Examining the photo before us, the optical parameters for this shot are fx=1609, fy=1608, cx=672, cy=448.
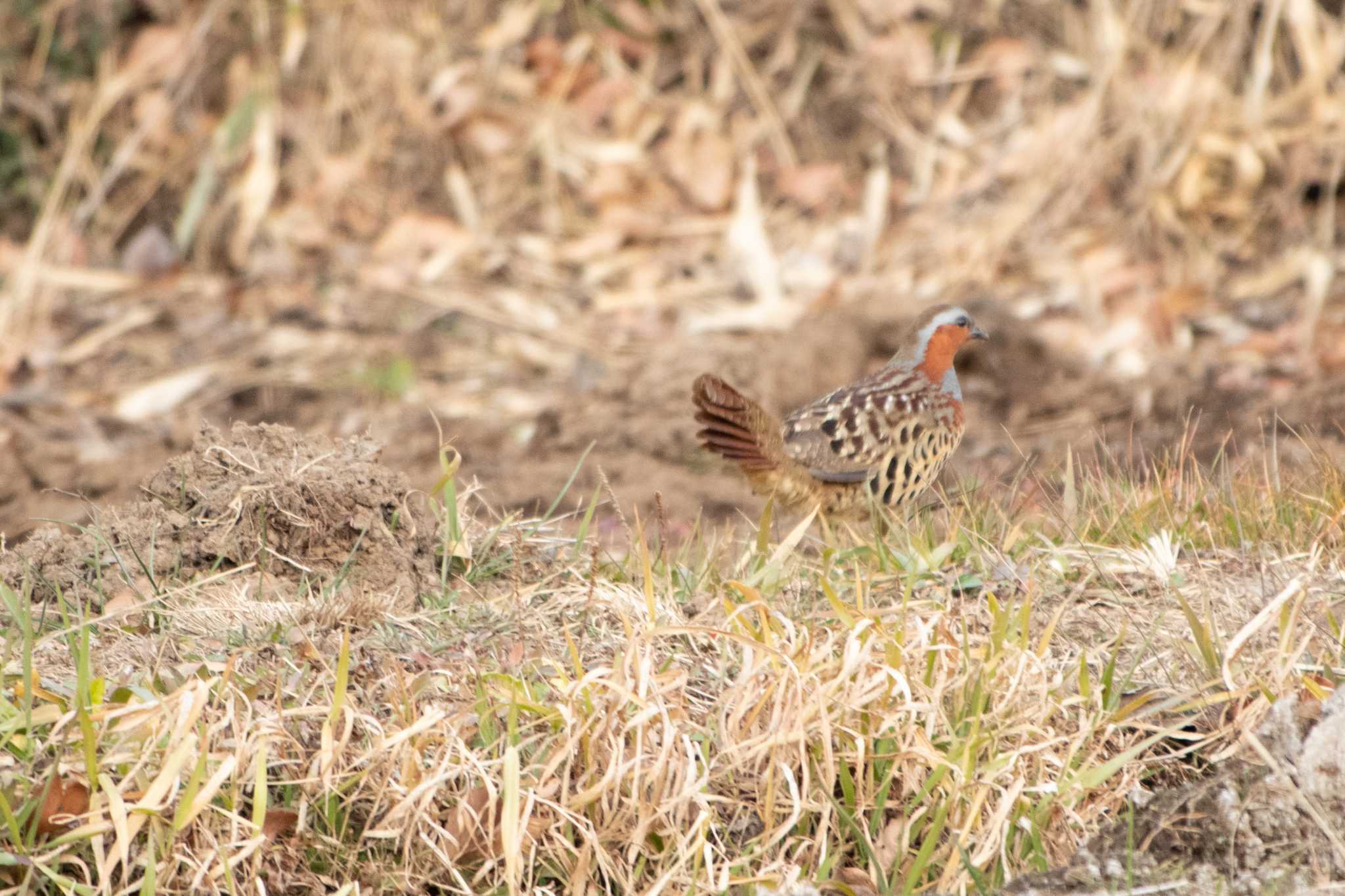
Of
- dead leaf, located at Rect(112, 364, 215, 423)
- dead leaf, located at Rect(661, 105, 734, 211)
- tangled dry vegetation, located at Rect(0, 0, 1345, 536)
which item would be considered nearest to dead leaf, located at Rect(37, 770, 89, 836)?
tangled dry vegetation, located at Rect(0, 0, 1345, 536)

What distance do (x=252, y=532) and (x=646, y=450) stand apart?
2612mm

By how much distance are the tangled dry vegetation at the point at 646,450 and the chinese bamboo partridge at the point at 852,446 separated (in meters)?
0.20

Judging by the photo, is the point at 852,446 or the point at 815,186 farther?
the point at 815,186

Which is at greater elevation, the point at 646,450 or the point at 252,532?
the point at 252,532

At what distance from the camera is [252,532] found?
370 cm

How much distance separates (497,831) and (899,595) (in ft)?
3.85

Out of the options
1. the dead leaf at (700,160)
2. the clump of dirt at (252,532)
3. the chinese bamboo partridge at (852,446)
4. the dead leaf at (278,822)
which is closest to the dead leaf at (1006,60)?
the dead leaf at (700,160)

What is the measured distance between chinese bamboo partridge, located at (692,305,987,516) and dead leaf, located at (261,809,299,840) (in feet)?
5.89

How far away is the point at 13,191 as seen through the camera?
8.38 metres

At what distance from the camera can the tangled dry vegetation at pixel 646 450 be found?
294 centimetres

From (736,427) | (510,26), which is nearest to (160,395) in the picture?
(510,26)

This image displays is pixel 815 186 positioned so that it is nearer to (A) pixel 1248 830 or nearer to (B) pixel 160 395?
(B) pixel 160 395

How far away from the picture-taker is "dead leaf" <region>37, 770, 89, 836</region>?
277cm

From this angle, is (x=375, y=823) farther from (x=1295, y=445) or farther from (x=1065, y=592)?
(x=1295, y=445)
